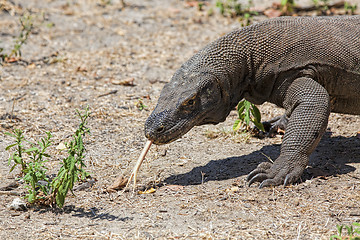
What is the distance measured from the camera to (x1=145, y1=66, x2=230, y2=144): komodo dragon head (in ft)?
13.4

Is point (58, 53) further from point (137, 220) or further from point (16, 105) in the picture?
point (137, 220)

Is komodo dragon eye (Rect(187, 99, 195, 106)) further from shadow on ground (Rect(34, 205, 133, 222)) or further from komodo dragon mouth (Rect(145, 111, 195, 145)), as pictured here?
shadow on ground (Rect(34, 205, 133, 222))

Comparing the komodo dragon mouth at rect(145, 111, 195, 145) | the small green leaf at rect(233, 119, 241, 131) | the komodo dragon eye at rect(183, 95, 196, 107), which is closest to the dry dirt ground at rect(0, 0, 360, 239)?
the small green leaf at rect(233, 119, 241, 131)

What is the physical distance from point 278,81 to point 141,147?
155 cm

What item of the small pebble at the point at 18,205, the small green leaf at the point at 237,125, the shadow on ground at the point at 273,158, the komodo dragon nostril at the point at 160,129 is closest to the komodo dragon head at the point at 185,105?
the komodo dragon nostril at the point at 160,129

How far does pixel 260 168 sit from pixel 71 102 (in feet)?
9.42

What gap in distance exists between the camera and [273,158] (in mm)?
4914

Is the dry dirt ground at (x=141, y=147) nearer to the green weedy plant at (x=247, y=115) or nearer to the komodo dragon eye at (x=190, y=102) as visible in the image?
the green weedy plant at (x=247, y=115)

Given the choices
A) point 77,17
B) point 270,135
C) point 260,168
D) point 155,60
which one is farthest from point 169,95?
point 77,17

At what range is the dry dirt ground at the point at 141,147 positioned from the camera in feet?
11.7

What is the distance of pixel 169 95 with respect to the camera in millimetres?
4230

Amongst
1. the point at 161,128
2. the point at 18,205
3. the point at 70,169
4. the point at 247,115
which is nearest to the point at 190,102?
the point at 161,128

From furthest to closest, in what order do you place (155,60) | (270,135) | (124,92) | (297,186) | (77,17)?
(77,17), (155,60), (124,92), (270,135), (297,186)

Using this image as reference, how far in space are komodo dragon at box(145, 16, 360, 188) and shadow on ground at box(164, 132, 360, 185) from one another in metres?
0.32
